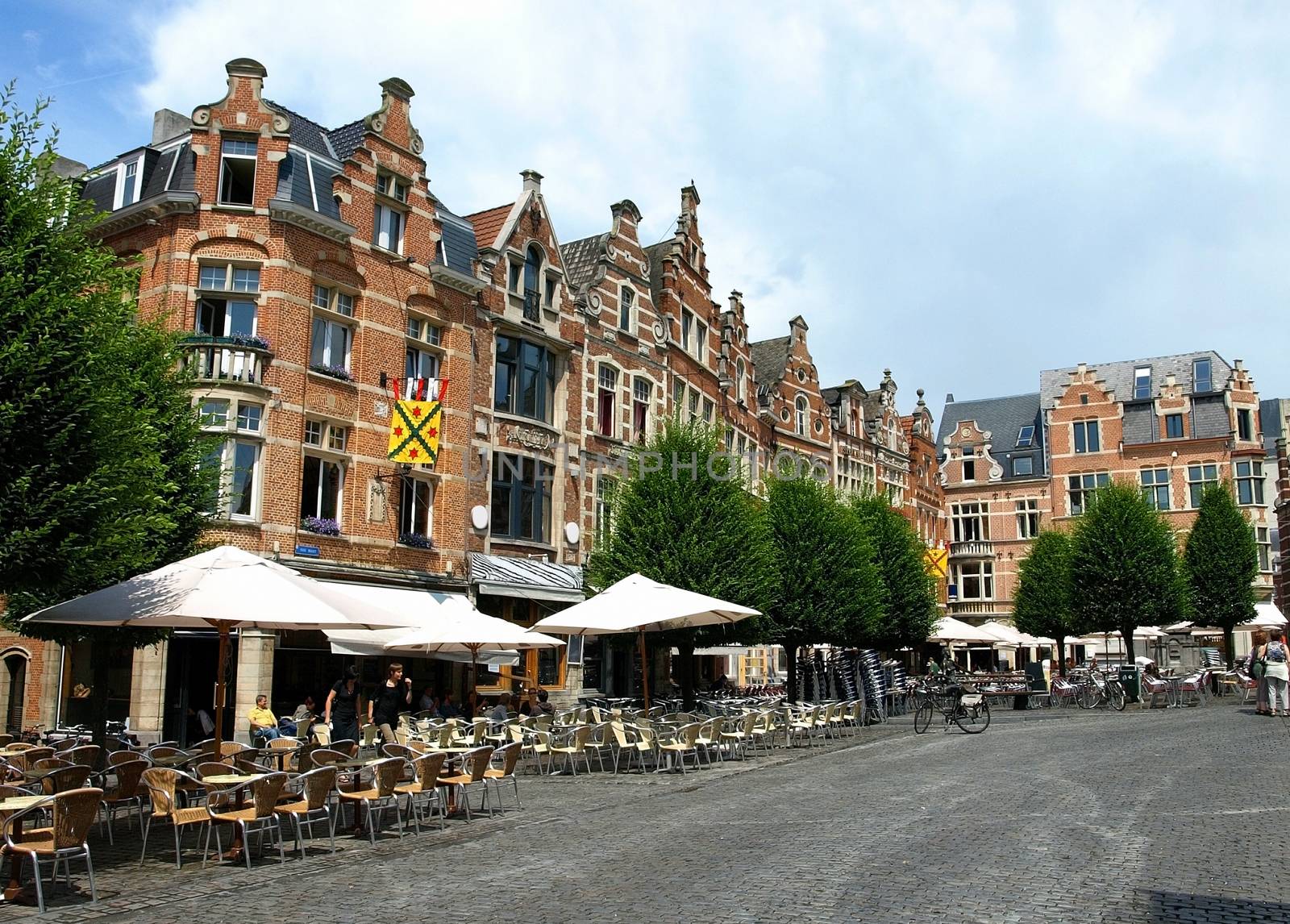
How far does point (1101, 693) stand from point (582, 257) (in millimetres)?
20131

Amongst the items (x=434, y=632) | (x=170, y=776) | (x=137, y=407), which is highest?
(x=137, y=407)

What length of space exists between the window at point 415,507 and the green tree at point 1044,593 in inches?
1078

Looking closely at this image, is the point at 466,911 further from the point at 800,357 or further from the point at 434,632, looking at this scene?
the point at 800,357

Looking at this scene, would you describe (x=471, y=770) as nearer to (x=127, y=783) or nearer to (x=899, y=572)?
(x=127, y=783)

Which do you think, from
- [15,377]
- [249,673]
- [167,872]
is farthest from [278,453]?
[167,872]

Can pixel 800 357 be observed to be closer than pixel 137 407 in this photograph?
No

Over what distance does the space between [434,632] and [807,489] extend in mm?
13698

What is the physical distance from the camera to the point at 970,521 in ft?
208

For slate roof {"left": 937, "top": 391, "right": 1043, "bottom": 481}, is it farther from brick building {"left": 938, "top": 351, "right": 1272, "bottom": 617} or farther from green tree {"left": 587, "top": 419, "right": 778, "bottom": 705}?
green tree {"left": 587, "top": 419, "right": 778, "bottom": 705}

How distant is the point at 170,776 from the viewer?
920cm

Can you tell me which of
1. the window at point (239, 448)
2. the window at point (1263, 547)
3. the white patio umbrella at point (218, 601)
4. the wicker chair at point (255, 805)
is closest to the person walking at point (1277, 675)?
the white patio umbrella at point (218, 601)

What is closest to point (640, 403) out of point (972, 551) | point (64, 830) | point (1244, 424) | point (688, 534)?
point (688, 534)

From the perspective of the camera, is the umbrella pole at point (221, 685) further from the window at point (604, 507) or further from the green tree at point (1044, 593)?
the green tree at point (1044, 593)

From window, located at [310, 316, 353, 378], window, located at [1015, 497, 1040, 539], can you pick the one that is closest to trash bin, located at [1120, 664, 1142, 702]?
window, located at [310, 316, 353, 378]
